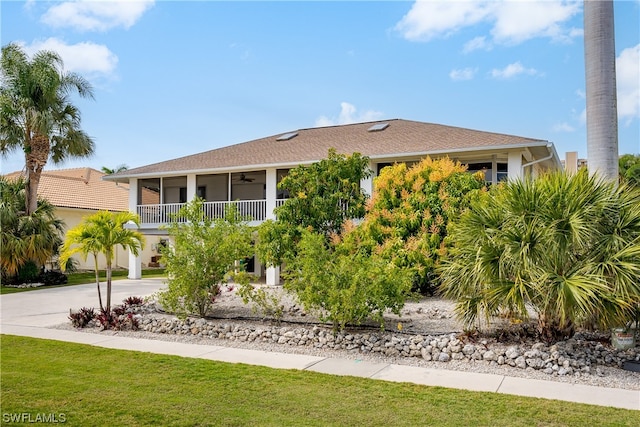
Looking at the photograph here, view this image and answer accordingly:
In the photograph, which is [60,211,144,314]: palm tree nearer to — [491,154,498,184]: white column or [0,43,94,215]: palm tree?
[491,154,498,184]: white column

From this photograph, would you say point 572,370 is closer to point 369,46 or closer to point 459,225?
point 459,225

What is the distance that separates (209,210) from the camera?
21625 millimetres

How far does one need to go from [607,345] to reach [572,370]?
5.65 ft

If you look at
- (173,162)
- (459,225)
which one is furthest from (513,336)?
(173,162)

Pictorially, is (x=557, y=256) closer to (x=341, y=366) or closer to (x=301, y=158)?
(x=341, y=366)

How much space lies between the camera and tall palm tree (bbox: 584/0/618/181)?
8.79 metres

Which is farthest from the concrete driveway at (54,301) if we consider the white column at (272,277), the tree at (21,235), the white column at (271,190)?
the white column at (271,190)

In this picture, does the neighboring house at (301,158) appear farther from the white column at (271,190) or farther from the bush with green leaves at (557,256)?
the bush with green leaves at (557,256)

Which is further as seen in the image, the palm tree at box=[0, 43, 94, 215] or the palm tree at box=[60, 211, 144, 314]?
the palm tree at box=[0, 43, 94, 215]

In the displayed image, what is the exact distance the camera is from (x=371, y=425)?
4.73m

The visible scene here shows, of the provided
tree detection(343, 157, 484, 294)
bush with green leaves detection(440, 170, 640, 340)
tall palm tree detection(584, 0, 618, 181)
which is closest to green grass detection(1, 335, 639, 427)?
bush with green leaves detection(440, 170, 640, 340)

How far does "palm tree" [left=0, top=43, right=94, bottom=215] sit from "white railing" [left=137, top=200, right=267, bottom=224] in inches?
181

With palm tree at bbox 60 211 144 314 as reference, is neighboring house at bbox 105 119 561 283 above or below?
above

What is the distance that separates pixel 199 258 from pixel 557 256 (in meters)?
6.65
